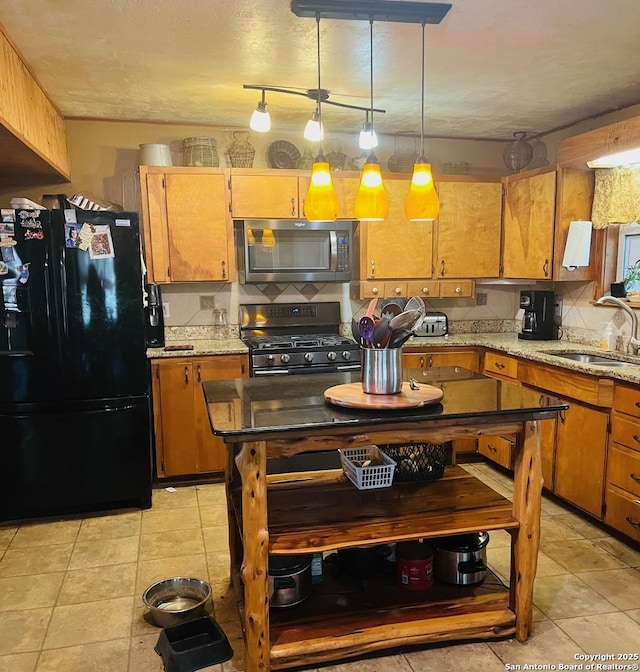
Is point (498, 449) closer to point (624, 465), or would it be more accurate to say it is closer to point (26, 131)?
point (624, 465)

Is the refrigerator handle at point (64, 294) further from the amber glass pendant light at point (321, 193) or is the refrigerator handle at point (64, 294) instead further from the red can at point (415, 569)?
the red can at point (415, 569)

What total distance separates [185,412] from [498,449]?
2202 millimetres

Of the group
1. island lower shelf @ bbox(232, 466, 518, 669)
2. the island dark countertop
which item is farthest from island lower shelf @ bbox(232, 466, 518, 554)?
the island dark countertop

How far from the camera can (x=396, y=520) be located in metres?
2.03

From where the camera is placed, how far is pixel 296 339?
13.1ft

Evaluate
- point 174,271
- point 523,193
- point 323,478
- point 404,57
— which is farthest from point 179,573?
point 523,193

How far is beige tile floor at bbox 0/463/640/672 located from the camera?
6.70ft

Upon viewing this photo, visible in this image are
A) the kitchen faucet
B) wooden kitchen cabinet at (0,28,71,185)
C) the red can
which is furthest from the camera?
the kitchen faucet

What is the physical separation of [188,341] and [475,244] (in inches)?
91.6

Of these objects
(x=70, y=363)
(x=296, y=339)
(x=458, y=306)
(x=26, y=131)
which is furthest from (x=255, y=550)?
(x=458, y=306)

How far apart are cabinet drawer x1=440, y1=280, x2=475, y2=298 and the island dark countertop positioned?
1853mm

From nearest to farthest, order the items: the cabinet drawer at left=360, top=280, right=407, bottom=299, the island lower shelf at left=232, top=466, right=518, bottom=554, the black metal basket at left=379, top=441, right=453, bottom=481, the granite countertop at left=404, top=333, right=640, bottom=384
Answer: the island lower shelf at left=232, top=466, right=518, bottom=554 < the black metal basket at left=379, top=441, right=453, bottom=481 < the granite countertop at left=404, top=333, right=640, bottom=384 < the cabinet drawer at left=360, top=280, right=407, bottom=299

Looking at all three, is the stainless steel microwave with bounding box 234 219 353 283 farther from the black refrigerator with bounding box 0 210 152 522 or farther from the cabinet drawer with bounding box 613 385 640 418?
the cabinet drawer with bounding box 613 385 640 418

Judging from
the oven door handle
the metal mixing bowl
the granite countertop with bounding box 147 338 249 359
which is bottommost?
the metal mixing bowl
